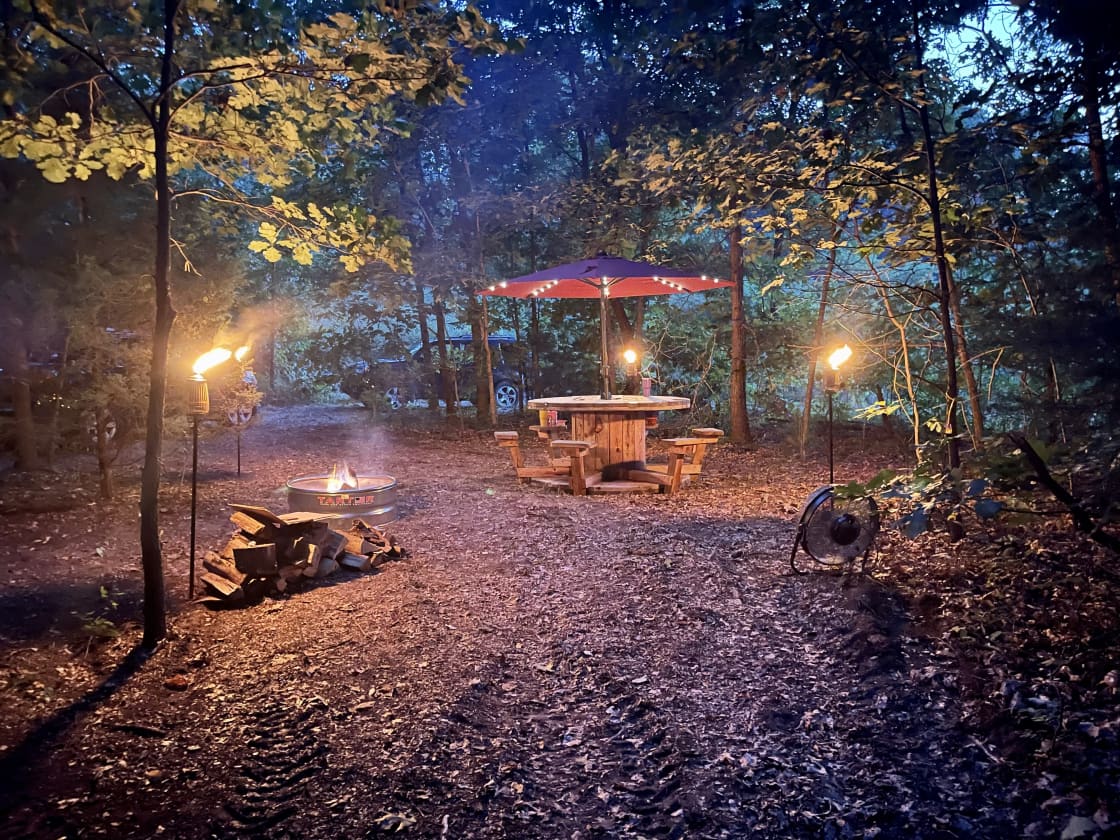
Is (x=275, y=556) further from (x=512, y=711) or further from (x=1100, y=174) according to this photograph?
(x=1100, y=174)

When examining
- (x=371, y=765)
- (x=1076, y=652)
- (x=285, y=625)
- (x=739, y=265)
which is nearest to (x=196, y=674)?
(x=285, y=625)

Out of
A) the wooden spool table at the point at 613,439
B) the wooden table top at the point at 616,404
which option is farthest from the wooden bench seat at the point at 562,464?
the wooden table top at the point at 616,404

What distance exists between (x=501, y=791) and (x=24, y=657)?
2539 millimetres

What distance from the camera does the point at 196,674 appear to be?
10.6 ft

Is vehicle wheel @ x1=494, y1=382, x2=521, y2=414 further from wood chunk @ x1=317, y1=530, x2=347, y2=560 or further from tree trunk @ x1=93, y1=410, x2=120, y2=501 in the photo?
wood chunk @ x1=317, y1=530, x2=347, y2=560

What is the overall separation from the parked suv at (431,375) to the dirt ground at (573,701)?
31.5 feet

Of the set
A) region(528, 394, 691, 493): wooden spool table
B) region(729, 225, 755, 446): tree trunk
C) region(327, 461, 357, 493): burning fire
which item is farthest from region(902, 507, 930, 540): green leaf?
region(729, 225, 755, 446): tree trunk

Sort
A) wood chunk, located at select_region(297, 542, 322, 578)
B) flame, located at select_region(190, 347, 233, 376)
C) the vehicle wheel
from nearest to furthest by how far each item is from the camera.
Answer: flame, located at select_region(190, 347, 233, 376) < wood chunk, located at select_region(297, 542, 322, 578) < the vehicle wheel

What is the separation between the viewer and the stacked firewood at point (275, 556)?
426cm

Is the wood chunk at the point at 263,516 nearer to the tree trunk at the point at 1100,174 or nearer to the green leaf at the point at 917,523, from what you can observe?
the green leaf at the point at 917,523

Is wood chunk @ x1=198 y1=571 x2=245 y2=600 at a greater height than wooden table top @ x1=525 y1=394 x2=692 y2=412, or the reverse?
wooden table top @ x1=525 y1=394 x2=692 y2=412

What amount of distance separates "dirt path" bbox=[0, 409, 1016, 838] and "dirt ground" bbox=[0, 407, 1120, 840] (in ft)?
0.04

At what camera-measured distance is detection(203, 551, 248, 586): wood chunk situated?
168 inches

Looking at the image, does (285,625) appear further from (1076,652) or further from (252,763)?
(1076,652)
